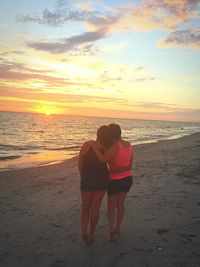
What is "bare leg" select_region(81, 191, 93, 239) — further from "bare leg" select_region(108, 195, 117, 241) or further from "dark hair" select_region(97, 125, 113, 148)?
"dark hair" select_region(97, 125, 113, 148)

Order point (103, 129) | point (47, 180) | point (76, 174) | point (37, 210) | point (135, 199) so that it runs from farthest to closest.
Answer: point (76, 174) → point (47, 180) → point (135, 199) → point (37, 210) → point (103, 129)

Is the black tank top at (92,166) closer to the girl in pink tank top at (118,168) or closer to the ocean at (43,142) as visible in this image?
the girl in pink tank top at (118,168)

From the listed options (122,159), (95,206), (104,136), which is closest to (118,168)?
(122,159)

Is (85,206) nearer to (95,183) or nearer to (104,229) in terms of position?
(95,183)

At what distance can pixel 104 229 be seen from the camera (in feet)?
19.2

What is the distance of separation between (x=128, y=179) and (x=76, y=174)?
7.86m

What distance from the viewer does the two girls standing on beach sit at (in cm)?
476

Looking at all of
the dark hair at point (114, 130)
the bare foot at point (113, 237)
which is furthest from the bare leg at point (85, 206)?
the dark hair at point (114, 130)

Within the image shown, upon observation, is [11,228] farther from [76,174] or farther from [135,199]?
[76,174]

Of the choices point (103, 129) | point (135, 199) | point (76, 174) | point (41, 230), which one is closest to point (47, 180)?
point (76, 174)

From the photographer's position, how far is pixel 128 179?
515 centimetres

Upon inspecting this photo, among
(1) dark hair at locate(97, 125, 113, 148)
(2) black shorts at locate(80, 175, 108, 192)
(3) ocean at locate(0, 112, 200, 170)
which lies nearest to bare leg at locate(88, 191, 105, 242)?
(2) black shorts at locate(80, 175, 108, 192)

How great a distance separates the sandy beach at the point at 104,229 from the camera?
4.66 m

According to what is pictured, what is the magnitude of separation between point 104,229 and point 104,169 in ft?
5.49
